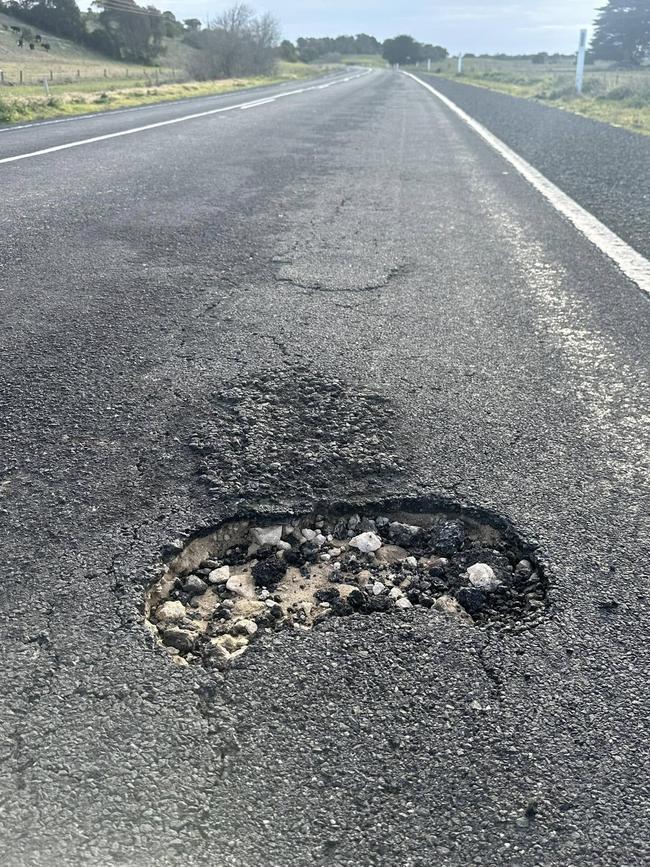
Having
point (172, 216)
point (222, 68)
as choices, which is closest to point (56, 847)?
point (172, 216)

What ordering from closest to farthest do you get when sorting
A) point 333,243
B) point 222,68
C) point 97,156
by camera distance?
point 333,243
point 97,156
point 222,68

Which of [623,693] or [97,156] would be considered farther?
[97,156]

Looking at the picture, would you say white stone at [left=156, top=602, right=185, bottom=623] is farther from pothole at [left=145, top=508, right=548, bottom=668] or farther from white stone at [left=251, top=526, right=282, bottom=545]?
white stone at [left=251, top=526, right=282, bottom=545]

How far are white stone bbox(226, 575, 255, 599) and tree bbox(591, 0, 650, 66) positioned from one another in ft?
243

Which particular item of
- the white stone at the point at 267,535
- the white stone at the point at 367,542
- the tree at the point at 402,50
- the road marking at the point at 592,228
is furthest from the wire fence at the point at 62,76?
the tree at the point at 402,50

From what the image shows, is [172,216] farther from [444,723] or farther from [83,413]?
[444,723]

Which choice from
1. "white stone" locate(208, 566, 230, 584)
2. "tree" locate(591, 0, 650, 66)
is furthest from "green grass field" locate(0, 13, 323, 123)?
"tree" locate(591, 0, 650, 66)

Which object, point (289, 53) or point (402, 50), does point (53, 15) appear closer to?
point (289, 53)

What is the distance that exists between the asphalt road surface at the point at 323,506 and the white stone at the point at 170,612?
79mm

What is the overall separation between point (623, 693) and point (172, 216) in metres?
5.25

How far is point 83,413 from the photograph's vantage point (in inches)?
107

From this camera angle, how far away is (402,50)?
109188 mm

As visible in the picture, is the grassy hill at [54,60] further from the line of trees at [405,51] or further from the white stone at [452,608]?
the line of trees at [405,51]

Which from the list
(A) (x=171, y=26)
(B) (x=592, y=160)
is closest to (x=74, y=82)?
(B) (x=592, y=160)
